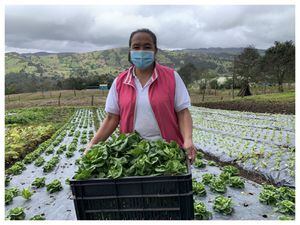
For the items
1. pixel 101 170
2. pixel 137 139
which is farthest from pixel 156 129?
pixel 101 170

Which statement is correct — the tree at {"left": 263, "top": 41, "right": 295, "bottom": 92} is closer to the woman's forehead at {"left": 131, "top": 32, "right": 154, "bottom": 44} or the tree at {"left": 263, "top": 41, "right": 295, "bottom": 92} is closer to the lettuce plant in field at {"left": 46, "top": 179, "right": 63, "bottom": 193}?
the lettuce plant in field at {"left": 46, "top": 179, "right": 63, "bottom": 193}

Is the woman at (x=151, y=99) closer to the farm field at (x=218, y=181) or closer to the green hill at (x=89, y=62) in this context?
the farm field at (x=218, y=181)

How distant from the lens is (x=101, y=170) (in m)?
2.08

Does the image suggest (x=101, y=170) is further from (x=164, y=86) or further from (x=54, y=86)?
(x=54, y=86)

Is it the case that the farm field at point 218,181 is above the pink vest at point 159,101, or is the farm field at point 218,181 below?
below

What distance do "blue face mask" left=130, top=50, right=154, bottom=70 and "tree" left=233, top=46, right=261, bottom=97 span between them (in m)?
32.9

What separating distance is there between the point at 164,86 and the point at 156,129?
354mm

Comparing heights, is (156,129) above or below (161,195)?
above

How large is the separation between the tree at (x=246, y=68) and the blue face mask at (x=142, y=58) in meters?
32.9

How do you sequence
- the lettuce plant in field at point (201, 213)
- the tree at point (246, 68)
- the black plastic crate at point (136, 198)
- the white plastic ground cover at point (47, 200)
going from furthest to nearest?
1. the tree at point (246, 68)
2. the white plastic ground cover at point (47, 200)
3. the lettuce plant in field at point (201, 213)
4. the black plastic crate at point (136, 198)

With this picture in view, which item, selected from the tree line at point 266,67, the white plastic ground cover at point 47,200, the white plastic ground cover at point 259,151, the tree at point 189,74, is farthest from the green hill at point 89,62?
the white plastic ground cover at point 47,200

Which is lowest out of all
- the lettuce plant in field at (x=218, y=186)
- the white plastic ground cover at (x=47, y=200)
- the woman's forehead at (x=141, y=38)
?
the white plastic ground cover at (x=47, y=200)

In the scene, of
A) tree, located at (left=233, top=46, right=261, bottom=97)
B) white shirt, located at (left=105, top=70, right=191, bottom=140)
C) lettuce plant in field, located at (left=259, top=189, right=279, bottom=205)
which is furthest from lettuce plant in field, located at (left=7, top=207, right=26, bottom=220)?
tree, located at (left=233, top=46, right=261, bottom=97)

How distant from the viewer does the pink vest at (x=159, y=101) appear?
2.59m
